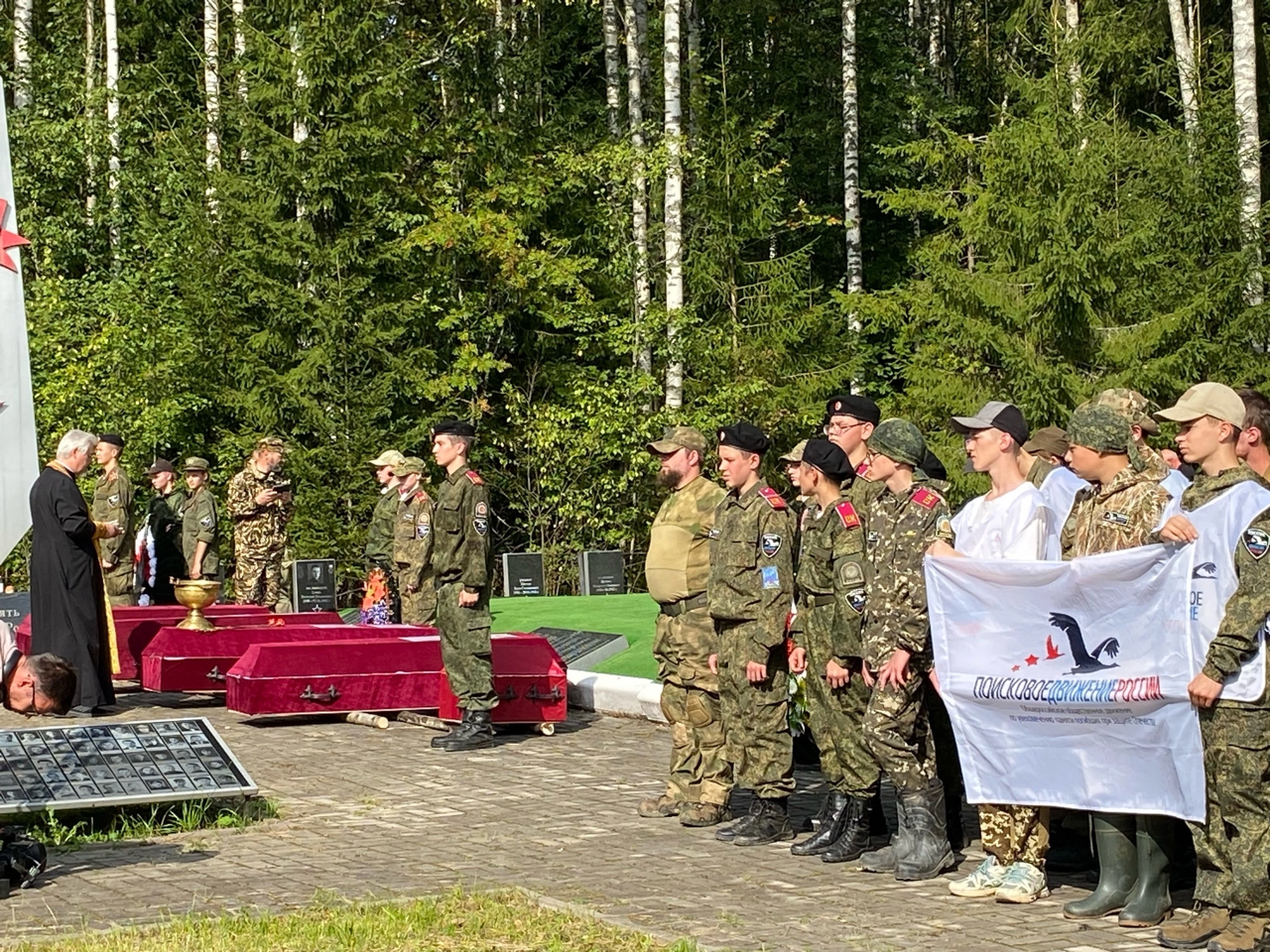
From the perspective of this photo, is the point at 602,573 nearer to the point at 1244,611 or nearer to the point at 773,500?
the point at 773,500

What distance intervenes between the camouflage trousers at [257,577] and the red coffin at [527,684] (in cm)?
685

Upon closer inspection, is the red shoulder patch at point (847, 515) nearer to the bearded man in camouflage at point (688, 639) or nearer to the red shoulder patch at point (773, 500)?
the red shoulder patch at point (773, 500)

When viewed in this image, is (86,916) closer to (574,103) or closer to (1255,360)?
(1255,360)

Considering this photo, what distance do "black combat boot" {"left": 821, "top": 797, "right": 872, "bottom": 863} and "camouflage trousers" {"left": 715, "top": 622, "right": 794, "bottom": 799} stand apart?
1.69 feet

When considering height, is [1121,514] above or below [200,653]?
above

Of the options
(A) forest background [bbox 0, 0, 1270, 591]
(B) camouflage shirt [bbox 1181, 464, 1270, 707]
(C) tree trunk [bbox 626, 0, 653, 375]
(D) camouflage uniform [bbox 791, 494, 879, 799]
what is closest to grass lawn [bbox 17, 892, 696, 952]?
(D) camouflage uniform [bbox 791, 494, 879, 799]

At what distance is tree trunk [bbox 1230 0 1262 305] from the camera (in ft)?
74.8

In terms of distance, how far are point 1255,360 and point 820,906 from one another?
17.2m

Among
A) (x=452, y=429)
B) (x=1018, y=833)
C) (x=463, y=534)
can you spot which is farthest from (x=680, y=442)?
(x=1018, y=833)

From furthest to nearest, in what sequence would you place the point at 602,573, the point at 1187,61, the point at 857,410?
the point at 1187,61, the point at 602,573, the point at 857,410

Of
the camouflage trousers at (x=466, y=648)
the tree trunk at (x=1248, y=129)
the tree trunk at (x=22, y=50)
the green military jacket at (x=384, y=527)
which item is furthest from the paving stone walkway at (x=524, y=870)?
the tree trunk at (x=22, y=50)

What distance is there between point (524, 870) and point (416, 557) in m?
6.24

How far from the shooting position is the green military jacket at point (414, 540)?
45.2ft

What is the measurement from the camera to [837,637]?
877 cm
